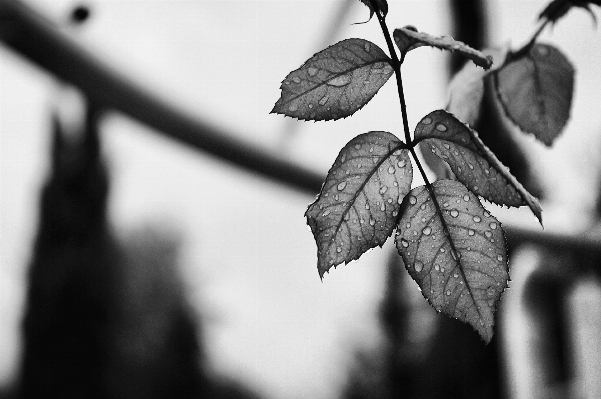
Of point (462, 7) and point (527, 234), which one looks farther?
point (462, 7)

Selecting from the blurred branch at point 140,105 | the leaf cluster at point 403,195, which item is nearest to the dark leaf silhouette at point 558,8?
the leaf cluster at point 403,195

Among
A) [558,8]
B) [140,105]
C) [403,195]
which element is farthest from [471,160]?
[140,105]

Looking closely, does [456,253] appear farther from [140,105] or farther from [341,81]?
[140,105]

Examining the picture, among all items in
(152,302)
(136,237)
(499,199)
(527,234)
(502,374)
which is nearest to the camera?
(499,199)

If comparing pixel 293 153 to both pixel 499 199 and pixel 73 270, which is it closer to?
pixel 499 199

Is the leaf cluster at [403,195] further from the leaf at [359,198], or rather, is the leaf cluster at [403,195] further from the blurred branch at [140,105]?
the blurred branch at [140,105]

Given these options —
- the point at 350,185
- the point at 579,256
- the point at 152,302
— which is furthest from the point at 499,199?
the point at 152,302
